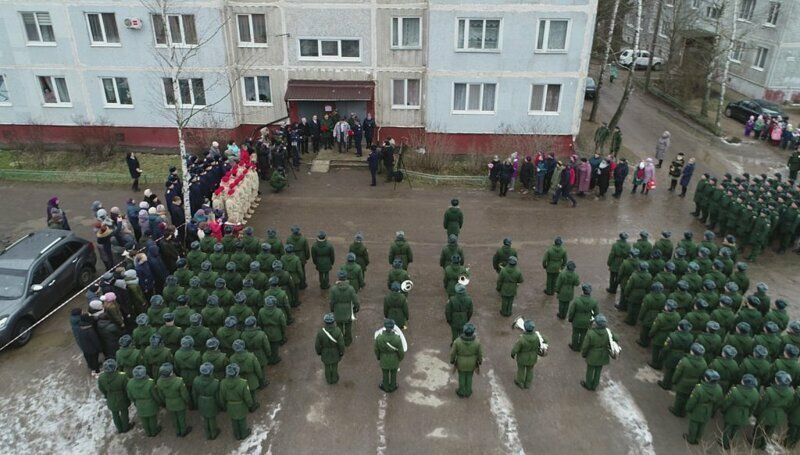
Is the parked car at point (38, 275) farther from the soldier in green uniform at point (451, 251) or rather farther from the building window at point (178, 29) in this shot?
the building window at point (178, 29)

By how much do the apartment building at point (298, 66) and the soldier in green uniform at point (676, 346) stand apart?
13982mm

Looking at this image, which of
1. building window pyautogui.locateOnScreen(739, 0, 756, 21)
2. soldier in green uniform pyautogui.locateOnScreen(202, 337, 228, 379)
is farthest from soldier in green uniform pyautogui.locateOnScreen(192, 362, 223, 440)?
building window pyautogui.locateOnScreen(739, 0, 756, 21)

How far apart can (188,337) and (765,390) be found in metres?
9.76

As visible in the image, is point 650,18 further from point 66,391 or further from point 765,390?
point 66,391

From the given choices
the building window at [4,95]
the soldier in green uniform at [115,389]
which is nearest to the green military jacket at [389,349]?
the soldier in green uniform at [115,389]

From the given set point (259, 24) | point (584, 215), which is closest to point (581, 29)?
point (584, 215)

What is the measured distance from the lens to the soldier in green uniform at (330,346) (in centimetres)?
1055

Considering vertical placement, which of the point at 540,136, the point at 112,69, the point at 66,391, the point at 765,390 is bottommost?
the point at 66,391

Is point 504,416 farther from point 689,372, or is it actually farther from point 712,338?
point 712,338

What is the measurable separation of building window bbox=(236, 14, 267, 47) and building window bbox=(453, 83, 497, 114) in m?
8.27

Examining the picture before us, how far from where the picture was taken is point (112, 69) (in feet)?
76.8

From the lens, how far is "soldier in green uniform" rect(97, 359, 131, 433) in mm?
9352

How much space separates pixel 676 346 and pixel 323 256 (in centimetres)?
796

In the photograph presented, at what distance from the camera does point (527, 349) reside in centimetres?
1052
